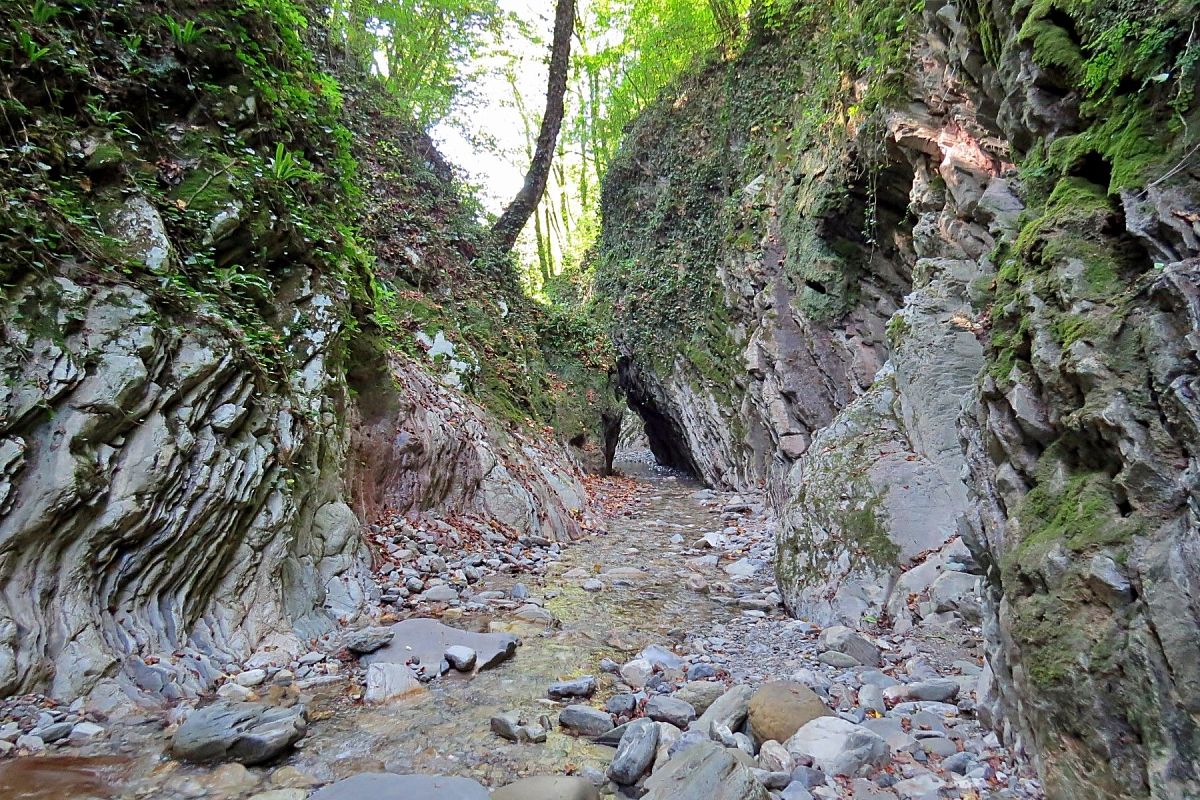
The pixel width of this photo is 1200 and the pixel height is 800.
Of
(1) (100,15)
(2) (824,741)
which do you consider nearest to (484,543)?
(2) (824,741)

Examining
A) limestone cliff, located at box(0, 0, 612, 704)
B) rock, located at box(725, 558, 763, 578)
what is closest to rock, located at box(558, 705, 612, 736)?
limestone cliff, located at box(0, 0, 612, 704)

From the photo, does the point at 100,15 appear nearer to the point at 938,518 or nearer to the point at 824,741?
the point at 824,741

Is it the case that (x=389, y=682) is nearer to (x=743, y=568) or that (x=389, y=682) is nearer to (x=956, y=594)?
(x=956, y=594)

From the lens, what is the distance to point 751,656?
4.75m

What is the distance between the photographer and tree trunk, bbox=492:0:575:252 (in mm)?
13102

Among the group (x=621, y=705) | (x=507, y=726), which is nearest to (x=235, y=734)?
(x=507, y=726)

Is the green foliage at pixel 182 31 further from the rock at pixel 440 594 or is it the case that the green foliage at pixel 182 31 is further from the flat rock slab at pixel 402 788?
the flat rock slab at pixel 402 788

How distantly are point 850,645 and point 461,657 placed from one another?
2681mm

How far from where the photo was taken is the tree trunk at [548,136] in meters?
13.1

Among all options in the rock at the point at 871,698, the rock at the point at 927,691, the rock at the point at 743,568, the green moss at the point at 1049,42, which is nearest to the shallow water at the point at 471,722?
the rock at the point at 743,568

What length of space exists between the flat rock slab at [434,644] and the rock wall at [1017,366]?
8.90ft

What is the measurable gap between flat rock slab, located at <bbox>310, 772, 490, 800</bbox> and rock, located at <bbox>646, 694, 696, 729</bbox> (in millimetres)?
1168

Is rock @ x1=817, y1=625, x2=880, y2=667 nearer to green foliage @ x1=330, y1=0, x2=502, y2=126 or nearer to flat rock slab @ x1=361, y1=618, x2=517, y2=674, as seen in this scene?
flat rock slab @ x1=361, y1=618, x2=517, y2=674

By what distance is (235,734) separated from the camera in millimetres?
3025
